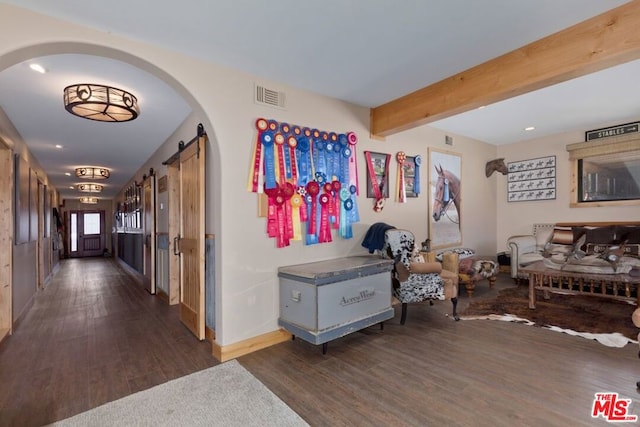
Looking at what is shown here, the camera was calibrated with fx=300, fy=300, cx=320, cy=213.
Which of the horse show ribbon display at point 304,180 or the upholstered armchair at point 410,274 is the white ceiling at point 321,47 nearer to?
the horse show ribbon display at point 304,180

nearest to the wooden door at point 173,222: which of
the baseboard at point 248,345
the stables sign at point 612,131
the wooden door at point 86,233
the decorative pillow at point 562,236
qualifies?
the baseboard at point 248,345

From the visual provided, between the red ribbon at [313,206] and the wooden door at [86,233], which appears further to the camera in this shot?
the wooden door at [86,233]

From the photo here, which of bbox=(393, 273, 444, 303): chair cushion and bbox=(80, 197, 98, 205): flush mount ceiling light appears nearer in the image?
bbox=(393, 273, 444, 303): chair cushion

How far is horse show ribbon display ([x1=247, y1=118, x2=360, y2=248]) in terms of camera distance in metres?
2.93

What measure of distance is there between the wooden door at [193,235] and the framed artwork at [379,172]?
1988mm

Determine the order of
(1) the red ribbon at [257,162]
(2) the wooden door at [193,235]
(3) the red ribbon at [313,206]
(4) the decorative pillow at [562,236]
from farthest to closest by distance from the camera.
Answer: (4) the decorative pillow at [562,236] < (3) the red ribbon at [313,206] < (2) the wooden door at [193,235] < (1) the red ribbon at [257,162]

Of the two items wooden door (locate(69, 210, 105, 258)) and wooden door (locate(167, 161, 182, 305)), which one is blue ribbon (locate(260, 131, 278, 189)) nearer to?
wooden door (locate(167, 161, 182, 305))

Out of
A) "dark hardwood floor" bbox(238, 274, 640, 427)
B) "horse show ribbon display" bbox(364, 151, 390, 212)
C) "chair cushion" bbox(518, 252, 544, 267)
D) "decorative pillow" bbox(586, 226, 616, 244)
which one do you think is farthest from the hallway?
"decorative pillow" bbox(586, 226, 616, 244)

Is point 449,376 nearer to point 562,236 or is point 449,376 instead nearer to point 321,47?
point 321,47

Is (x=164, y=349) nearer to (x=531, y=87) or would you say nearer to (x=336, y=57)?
(x=336, y=57)

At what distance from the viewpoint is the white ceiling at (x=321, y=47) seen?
1.98 m

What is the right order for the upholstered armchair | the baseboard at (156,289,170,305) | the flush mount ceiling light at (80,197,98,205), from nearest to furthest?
the upholstered armchair → the baseboard at (156,289,170,305) → the flush mount ceiling light at (80,197,98,205)

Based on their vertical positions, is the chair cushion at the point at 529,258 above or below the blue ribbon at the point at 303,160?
below

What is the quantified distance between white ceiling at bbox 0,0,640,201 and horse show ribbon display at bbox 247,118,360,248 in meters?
Answer: 0.55
